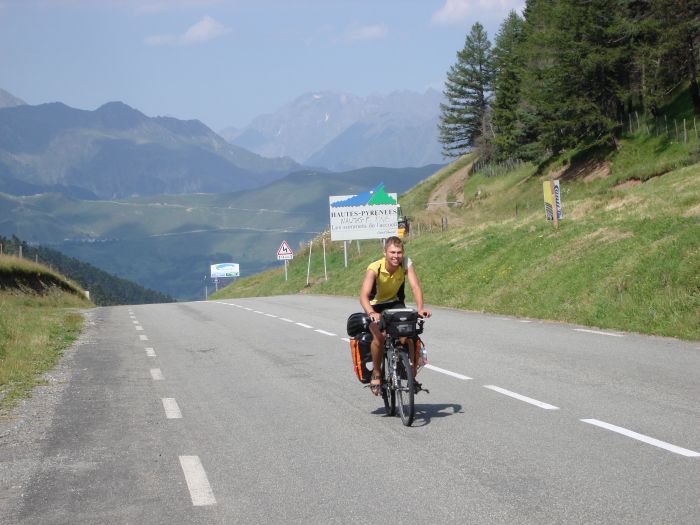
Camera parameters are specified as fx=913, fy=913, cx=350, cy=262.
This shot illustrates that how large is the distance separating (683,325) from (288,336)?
7437 millimetres

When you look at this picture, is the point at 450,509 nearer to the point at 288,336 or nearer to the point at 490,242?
the point at 288,336

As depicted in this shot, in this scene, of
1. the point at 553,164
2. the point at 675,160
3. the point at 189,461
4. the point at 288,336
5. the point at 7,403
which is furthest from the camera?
the point at 553,164

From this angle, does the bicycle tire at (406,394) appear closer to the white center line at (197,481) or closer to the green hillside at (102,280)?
the white center line at (197,481)

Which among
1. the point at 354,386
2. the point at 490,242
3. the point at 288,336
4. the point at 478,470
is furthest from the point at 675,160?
the point at 478,470

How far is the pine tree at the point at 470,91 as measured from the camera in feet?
295

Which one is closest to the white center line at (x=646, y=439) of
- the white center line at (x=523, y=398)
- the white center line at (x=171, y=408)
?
the white center line at (x=523, y=398)

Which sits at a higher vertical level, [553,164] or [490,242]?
[553,164]

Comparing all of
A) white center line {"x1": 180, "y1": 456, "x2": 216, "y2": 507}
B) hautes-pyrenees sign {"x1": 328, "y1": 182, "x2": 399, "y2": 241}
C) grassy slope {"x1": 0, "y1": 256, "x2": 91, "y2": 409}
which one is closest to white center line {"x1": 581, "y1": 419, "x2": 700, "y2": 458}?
white center line {"x1": 180, "y1": 456, "x2": 216, "y2": 507}

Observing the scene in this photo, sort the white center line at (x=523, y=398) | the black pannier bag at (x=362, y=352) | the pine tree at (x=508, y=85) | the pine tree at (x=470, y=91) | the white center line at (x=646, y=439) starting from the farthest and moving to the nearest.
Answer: the pine tree at (x=470, y=91), the pine tree at (x=508, y=85), the black pannier bag at (x=362, y=352), the white center line at (x=523, y=398), the white center line at (x=646, y=439)

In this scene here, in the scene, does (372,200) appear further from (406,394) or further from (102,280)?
(102,280)

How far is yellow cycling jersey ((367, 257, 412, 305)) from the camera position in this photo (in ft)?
28.5

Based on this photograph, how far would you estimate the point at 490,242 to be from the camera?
31797 mm

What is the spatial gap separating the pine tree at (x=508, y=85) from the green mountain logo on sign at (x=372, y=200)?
2410 centimetres

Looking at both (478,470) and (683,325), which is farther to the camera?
(683,325)
